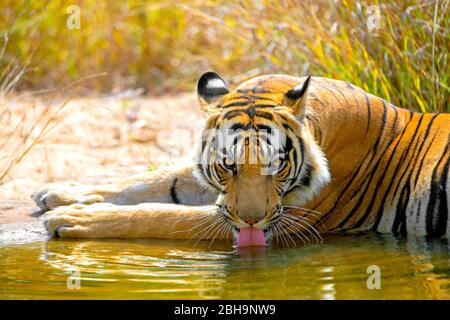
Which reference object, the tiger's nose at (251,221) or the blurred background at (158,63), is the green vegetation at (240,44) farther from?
the tiger's nose at (251,221)

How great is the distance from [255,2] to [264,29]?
286mm

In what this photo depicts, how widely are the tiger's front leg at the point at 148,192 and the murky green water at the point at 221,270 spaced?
641 mm

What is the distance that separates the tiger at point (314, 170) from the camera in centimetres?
509

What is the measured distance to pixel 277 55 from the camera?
7891mm

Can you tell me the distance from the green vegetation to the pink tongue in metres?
1.95

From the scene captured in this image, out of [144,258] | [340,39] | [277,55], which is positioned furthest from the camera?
[277,55]

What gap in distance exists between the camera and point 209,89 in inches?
213

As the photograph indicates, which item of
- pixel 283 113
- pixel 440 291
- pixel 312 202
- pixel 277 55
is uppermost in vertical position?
pixel 277 55

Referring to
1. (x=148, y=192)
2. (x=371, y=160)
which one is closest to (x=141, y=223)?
(x=148, y=192)

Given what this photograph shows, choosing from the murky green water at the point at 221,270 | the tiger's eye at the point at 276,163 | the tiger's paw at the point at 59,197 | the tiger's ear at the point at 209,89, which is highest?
the tiger's ear at the point at 209,89

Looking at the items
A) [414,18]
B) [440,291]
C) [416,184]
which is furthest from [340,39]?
[440,291]

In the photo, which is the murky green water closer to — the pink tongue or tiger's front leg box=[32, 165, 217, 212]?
the pink tongue

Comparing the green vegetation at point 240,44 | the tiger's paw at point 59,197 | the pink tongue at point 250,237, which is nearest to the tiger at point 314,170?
the pink tongue at point 250,237
